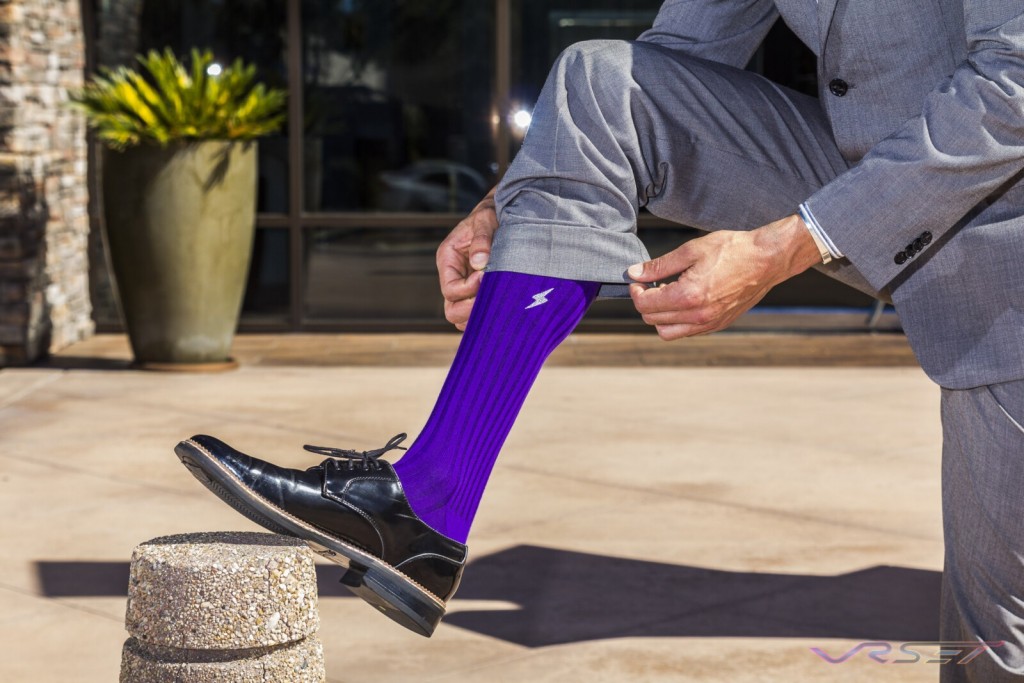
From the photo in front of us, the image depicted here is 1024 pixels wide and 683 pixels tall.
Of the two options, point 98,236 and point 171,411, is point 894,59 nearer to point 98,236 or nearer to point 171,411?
point 171,411

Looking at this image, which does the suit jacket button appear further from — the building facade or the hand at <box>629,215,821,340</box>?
the building facade

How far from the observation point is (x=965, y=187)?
206 cm

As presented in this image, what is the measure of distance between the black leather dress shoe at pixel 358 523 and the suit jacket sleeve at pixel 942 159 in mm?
770

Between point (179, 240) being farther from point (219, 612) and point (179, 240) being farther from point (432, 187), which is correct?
point (219, 612)

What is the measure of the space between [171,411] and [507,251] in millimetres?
4728

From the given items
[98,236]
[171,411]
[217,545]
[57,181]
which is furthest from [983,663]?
[98,236]

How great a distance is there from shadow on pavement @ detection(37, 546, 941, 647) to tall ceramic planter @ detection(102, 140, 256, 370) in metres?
3.75

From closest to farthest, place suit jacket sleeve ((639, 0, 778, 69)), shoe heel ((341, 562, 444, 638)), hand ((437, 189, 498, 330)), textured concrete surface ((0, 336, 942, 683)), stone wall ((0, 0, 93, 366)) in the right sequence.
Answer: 1. shoe heel ((341, 562, 444, 638))
2. hand ((437, 189, 498, 330))
3. suit jacket sleeve ((639, 0, 778, 69))
4. textured concrete surface ((0, 336, 942, 683))
5. stone wall ((0, 0, 93, 366))

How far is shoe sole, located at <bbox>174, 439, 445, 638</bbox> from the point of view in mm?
2141

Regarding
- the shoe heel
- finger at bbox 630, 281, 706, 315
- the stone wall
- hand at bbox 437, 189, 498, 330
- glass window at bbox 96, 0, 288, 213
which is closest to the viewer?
finger at bbox 630, 281, 706, 315

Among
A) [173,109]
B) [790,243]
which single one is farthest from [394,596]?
[173,109]

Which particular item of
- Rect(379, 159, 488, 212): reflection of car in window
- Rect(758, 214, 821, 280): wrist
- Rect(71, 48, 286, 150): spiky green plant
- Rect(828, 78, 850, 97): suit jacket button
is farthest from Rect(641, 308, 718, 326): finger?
Rect(379, 159, 488, 212): reflection of car in window

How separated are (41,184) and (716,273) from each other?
693 cm

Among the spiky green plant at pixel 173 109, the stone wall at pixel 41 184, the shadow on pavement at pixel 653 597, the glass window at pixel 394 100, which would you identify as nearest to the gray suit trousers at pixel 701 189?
the shadow on pavement at pixel 653 597
